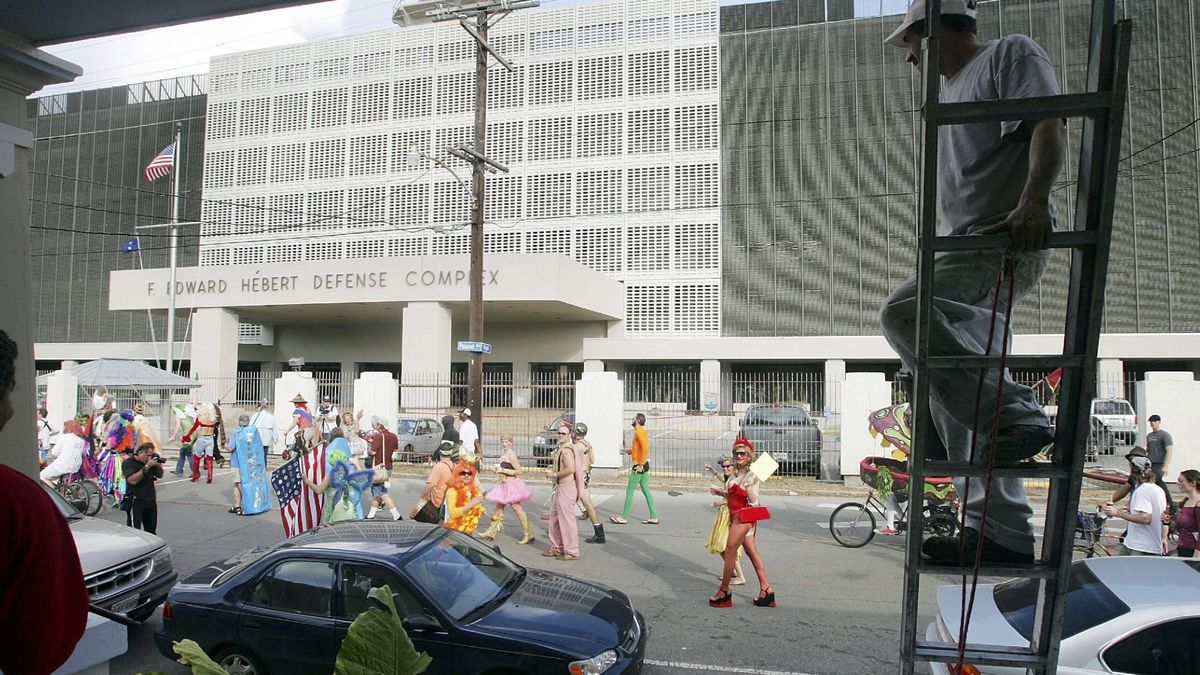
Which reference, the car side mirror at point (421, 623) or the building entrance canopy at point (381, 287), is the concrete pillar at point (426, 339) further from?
the car side mirror at point (421, 623)

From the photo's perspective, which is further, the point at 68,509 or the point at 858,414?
the point at 858,414

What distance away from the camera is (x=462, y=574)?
5.82 m

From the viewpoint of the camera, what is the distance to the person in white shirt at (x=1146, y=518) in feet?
26.1

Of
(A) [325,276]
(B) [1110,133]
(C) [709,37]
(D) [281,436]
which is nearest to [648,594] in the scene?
(B) [1110,133]

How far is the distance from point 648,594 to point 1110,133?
7360 mm

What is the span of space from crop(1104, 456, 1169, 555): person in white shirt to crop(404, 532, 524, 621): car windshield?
6725mm

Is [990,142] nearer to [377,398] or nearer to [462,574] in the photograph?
[462,574]

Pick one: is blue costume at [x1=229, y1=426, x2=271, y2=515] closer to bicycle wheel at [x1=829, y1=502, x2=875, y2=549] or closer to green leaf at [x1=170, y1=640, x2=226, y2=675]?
bicycle wheel at [x1=829, y1=502, x2=875, y2=549]

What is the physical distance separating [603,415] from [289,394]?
9887mm

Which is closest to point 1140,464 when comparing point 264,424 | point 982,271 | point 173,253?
point 982,271

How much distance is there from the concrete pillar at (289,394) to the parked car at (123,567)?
14.5m

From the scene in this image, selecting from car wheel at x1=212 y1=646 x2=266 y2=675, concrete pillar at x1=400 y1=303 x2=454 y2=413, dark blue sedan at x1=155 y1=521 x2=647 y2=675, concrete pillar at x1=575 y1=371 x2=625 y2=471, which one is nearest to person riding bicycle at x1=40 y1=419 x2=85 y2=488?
dark blue sedan at x1=155 y1=521 x2=647 y2=675

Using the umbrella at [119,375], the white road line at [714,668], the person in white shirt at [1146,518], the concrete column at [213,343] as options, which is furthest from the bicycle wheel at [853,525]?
the concrete column at [213,343]

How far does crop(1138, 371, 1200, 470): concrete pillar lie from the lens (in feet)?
51.0
